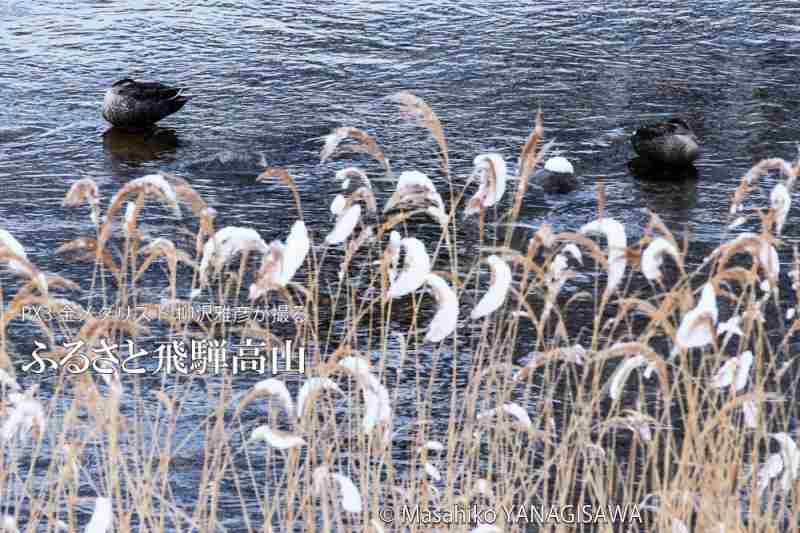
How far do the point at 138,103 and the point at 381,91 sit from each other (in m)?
1.43

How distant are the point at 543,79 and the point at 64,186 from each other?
300cm

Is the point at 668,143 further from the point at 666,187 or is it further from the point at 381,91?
the point at 381,91

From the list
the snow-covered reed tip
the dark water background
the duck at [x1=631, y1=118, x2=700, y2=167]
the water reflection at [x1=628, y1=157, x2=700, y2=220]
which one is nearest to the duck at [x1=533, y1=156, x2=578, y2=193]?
the dark water background

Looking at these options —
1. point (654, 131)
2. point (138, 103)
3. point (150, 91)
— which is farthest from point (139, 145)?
point (654, 131)

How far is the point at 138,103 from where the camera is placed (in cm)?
725

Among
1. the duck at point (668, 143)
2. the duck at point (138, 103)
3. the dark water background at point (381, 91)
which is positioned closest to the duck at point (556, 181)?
the dark water background at point (381, 91)

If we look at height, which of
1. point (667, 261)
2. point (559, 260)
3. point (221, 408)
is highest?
point (559, 260)

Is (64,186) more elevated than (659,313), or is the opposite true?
(659,313)

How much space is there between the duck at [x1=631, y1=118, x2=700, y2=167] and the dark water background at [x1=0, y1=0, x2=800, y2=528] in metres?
0.13

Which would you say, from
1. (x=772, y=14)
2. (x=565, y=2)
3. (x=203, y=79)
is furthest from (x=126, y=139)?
(x=772, y=14)

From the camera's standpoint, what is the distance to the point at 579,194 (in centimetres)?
639

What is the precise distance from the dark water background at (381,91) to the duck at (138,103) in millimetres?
126

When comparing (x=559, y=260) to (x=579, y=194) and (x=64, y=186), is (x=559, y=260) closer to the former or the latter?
(x=579, y=194)

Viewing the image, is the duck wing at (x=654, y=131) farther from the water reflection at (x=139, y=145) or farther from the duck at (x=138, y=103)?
the duck at (x=138, y=103)
